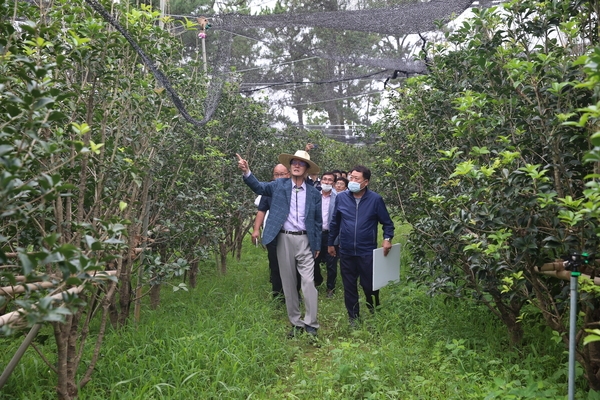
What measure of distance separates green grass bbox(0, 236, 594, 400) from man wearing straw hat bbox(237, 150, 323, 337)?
9.6 inches

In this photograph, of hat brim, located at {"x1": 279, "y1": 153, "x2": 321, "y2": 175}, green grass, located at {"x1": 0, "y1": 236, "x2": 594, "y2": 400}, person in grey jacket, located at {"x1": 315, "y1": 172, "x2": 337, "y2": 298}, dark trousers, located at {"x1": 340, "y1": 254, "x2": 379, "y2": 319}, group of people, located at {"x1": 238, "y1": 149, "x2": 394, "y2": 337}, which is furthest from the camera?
person in grey jacket, located at {"x1": 315, "y1": 172, "x2": 337, "y2": 298}

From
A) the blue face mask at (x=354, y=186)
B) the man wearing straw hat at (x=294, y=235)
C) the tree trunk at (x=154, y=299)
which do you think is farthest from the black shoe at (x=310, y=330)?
the tree trunk at (x=154, y=299)

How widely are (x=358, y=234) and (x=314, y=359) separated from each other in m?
1.35

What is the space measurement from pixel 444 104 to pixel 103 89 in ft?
9.13

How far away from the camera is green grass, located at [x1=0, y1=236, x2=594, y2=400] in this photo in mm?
3393

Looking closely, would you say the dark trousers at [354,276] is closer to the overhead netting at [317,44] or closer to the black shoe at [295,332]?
the black shoe at [295,332]

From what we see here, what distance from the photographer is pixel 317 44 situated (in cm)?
962

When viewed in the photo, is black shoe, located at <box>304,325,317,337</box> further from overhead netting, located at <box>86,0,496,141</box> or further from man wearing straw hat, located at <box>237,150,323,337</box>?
overhead netting, located at <box>86,0,496,141</box>

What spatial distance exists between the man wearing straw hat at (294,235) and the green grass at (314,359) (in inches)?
9.6

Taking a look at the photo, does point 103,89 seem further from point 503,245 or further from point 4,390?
point 503,245

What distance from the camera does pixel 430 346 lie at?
4.28 metres

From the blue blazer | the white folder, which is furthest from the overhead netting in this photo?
the white folder

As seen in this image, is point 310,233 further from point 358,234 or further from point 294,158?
point 294,158

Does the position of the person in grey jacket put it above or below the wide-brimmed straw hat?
below
